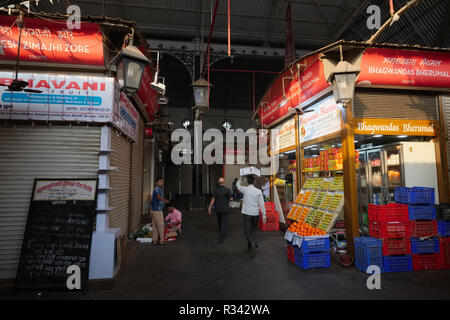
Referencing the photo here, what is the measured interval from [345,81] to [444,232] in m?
4.01

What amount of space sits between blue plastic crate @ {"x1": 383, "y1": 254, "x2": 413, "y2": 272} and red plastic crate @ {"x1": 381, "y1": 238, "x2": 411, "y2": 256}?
0.09 metres

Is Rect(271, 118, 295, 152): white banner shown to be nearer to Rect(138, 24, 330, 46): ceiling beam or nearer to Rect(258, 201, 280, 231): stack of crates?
Rect(258, 201, 280, 231): stack of crates

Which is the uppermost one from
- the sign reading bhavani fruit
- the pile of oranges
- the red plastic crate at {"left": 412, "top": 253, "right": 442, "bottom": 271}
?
the sign reading bhavani fruit

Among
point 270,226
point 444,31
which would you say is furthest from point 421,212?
point 444,31

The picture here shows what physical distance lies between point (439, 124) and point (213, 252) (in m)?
6.57

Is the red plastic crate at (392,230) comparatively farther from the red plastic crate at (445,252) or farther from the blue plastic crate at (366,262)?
the red plastic crate at (445,252)

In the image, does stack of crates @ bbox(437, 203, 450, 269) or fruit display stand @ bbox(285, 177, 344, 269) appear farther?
stack of crates @ bbox(437, 203, 450, 269)

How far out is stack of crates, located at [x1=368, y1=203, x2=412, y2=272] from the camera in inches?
191

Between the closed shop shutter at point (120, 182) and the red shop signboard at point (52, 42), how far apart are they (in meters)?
1.62

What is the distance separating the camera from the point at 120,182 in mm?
5863

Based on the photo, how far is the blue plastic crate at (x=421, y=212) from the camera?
501cm

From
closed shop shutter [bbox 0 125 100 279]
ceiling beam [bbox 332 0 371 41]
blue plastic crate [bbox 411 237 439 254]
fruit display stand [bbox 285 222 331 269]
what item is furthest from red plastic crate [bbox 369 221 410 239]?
ceiling beam [bbox 332 0 371 41]

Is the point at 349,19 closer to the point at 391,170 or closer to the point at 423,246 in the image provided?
the point at 391,170
